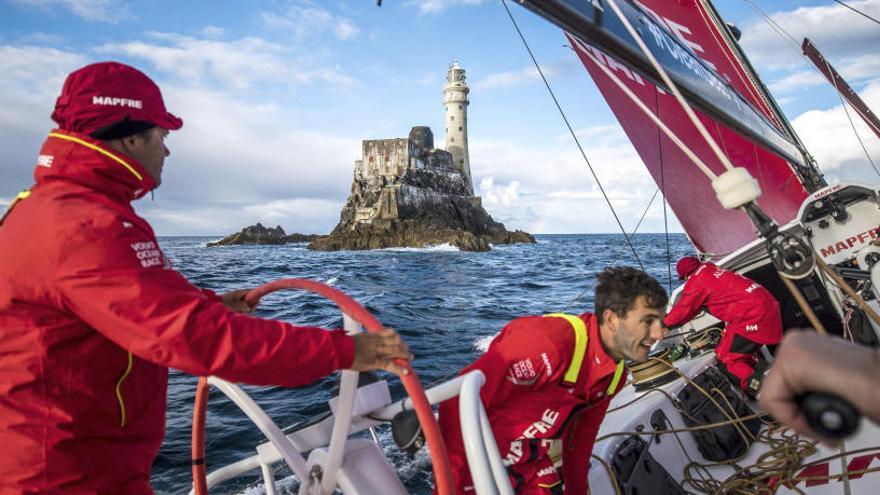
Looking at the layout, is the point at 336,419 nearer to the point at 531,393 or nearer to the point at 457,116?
the point at 531,393

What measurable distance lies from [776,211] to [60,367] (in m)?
9.28

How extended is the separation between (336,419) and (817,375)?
1289 mm

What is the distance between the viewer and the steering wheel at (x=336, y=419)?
1.27 metres

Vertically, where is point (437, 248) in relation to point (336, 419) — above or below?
below

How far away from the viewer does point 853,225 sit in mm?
5312

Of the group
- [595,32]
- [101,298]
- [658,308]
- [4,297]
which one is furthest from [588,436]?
[4,297]

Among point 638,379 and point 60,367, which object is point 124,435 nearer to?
point 60,367

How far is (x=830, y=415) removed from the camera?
2.07 ft

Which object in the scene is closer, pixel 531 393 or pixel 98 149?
pixel 98 149

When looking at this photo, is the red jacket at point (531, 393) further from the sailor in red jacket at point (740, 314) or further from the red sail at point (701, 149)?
the red sail at point (701, 149)

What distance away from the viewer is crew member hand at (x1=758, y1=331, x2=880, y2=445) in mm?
609

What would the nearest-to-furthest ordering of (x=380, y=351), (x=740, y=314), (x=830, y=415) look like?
(x=830, y=415) < (x=380, y=351) < (x=740, y=314)

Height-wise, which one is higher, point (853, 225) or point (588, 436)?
point (853, 225)

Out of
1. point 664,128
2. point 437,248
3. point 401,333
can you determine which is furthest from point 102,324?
point 437,248
